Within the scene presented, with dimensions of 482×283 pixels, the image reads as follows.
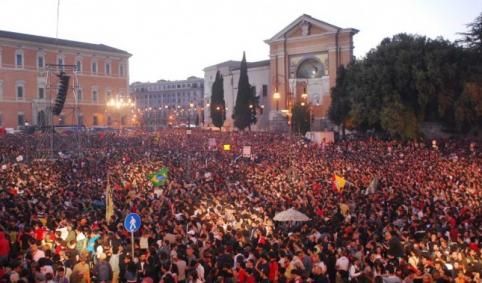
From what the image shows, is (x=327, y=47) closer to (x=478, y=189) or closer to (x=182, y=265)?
(x=478, y=189)

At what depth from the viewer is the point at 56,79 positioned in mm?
64125

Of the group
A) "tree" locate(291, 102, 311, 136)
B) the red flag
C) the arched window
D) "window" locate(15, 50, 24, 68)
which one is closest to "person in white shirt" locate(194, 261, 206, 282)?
the red flag

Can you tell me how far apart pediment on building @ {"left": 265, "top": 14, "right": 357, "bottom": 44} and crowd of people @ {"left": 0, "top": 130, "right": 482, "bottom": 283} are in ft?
118

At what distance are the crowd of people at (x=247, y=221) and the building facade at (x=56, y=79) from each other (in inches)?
1549

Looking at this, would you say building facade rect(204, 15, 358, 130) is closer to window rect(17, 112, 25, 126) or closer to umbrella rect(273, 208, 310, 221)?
window rect(17, 112, 25, 126)

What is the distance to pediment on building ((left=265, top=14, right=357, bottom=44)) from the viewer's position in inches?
2516

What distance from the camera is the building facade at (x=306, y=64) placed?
208ft

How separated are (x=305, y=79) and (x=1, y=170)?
46796mm

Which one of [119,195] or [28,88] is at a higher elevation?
[28,88]

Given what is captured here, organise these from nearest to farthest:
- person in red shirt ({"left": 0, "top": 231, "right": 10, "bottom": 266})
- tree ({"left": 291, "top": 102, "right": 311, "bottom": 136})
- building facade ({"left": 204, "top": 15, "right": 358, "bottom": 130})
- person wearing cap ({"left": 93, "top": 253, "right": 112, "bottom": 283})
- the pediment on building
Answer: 1. person wearing cap ({"left": 93, "top": 253, "right": 112, "bottom": 283})
2. person in red shirt ({"left": 0, "top": 231, "right": 10, "bottom": 266})
3. tree ({"left": 291, "top": 102, "right": 311, "bottom": 136})
4. building facade ({"left": 204, "top": 15, "right": 358, "bottom": 130})
5. the pediment on building

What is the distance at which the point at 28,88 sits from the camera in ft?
220

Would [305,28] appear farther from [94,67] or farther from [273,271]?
[273,271]

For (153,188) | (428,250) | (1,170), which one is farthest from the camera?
(1,170)

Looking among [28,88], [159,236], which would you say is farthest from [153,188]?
[28,88]
